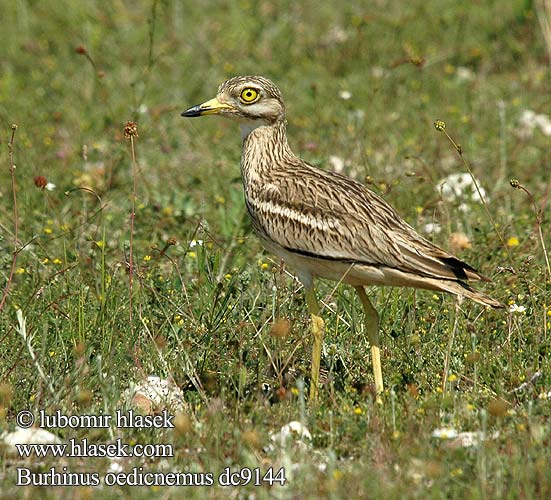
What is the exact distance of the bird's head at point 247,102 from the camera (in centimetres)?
596

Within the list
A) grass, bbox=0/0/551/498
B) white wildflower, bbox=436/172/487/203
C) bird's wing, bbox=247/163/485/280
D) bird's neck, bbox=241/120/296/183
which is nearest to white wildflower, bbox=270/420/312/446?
grass, bbox=0/0/551/498

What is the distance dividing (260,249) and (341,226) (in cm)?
179

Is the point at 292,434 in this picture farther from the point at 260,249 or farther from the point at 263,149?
the point at 260,249

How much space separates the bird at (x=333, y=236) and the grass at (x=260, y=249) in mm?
188

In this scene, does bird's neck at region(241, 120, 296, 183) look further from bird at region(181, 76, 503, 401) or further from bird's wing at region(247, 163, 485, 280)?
bird's wing at region(247, 163, 485, 280)

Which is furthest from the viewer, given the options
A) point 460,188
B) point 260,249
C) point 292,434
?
point 460,188

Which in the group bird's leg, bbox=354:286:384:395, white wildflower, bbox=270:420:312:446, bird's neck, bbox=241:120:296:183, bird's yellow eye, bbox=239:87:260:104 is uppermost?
bird's yellow eye, bbox=239:87:260:104

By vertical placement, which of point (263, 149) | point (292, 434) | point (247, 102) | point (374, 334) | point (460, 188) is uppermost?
point (247, 102)

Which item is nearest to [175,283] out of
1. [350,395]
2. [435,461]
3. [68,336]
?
[68,336]

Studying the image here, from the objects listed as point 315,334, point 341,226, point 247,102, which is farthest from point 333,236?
point 247,102

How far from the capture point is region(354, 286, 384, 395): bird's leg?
524 cm

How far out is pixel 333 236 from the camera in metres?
5.33

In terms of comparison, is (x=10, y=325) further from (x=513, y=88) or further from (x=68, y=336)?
(x=513, y=88)

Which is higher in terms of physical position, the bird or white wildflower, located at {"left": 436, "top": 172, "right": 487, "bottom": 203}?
white wildflower, located at {"left": 436, "top": 172, "right": 487, "bottom": 203}
